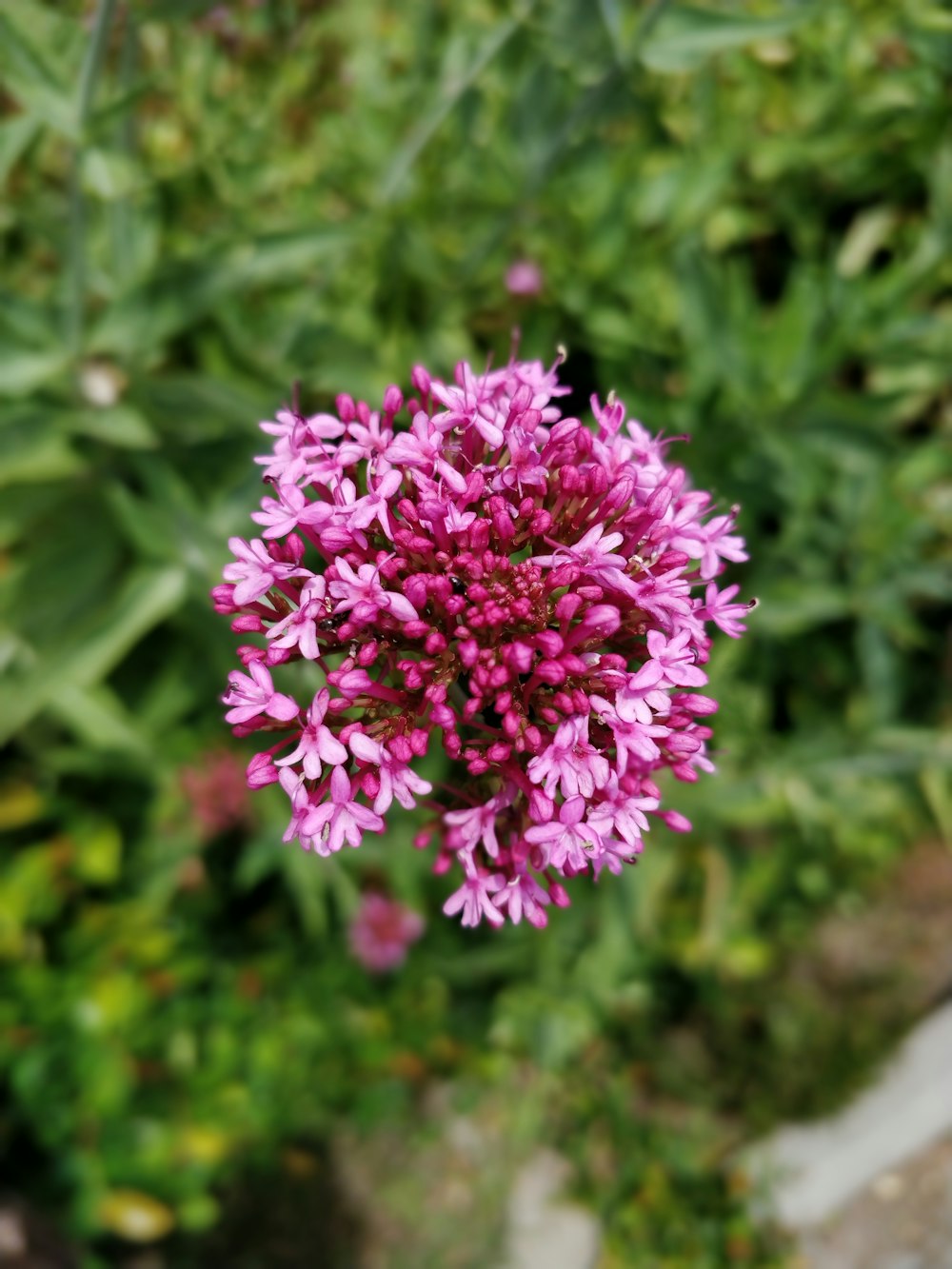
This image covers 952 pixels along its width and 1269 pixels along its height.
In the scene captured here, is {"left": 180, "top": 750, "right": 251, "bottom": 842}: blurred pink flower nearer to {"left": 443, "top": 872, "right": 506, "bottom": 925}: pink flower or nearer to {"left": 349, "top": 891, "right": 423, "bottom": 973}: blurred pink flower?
{"left": 349, "top": 891, "right": 423, "bottom": 973}: blurred pink flower

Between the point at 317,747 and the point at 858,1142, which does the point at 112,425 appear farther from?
the point at 858,1142

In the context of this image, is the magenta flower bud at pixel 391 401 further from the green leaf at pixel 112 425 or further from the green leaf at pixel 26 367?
the green leaf at pixel 26 367

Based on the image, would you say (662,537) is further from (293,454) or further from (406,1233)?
(406,1233)

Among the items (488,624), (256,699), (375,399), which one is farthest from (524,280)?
(256,699)

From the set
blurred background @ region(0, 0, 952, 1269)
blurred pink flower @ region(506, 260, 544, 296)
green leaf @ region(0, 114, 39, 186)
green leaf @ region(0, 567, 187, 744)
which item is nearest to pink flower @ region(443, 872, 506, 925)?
blurred background @ region(0, 0, 952, 1269)

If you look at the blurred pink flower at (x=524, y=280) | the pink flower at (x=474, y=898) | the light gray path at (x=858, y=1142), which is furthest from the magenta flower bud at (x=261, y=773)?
the light gray path at (x=858, y=1142)

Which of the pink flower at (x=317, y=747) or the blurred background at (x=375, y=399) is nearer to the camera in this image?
the pink flower at (x=317, y=747)
